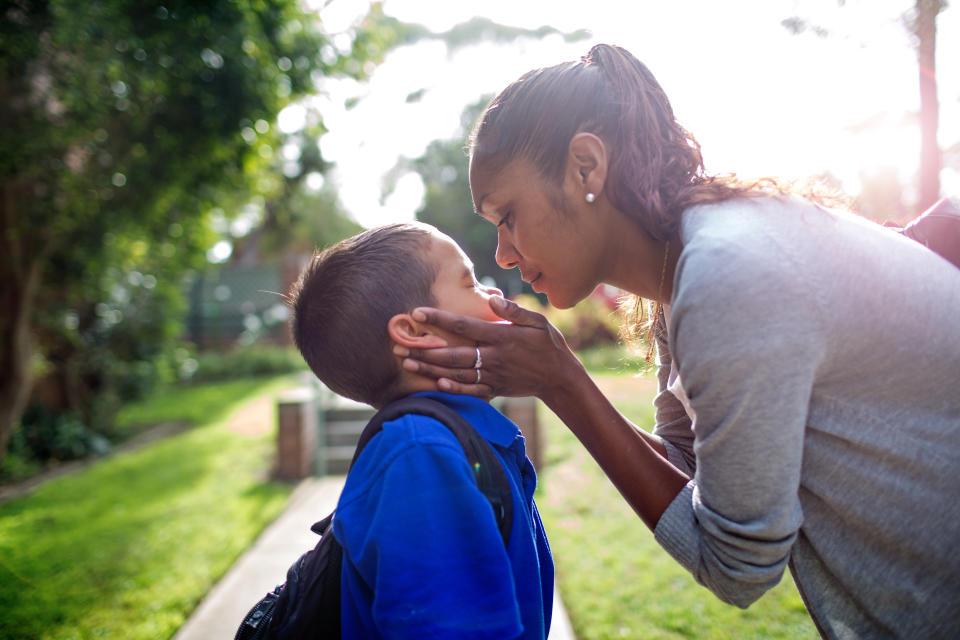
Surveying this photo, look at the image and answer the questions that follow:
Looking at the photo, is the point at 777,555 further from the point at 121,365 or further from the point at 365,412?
the point at 121,365

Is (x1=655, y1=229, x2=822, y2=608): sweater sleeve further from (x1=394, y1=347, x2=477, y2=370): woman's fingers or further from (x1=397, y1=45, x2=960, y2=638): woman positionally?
(x1=394, y1=347, x2=477, y2=370): woman's fingers

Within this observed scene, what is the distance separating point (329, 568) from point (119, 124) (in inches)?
234

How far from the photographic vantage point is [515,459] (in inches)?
62.4

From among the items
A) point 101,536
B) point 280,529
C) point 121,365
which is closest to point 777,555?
point 280,529

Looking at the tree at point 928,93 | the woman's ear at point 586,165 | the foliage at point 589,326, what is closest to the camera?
the woman's ear at point 586,165

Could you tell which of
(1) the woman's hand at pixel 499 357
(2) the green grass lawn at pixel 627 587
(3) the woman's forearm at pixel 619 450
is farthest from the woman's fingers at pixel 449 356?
(2) the green grass lawn at pixel 627 587

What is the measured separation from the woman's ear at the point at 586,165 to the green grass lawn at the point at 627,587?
1736mm

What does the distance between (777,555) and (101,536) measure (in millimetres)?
4917

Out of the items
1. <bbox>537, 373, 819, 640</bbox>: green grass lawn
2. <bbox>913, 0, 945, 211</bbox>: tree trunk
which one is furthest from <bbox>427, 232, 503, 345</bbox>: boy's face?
<bbox>913, 0, 945, 211</bbox>: tree trunk

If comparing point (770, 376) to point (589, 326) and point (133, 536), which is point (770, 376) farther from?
point (589, 326)

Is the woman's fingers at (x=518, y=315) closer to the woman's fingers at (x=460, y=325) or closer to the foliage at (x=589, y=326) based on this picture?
the woman's fingers at (x=460, y=325)

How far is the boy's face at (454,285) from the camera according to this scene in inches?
63.2

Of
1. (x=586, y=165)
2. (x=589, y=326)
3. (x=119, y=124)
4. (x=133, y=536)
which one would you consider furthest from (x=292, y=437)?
(x=589, y=326)

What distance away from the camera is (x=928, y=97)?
246cm
